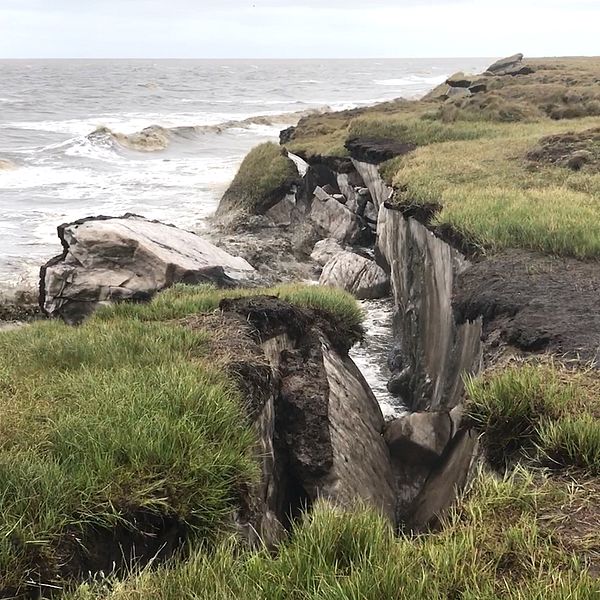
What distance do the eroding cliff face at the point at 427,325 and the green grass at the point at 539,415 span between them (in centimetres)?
228

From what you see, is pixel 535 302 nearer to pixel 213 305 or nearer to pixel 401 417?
pixel 401 417

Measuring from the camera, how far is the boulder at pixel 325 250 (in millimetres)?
20672

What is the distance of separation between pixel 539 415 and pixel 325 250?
53.8 ft

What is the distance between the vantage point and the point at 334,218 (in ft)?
75.9

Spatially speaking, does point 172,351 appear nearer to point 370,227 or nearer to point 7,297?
point 7,297

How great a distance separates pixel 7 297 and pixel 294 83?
12988 cm

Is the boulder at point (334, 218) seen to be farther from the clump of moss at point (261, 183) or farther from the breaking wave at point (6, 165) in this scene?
the breaking wave at point (6, 165)

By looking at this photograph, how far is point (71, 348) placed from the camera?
6891 millimetres

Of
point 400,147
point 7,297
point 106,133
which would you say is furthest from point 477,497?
point 106,133

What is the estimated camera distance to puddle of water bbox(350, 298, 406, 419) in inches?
465

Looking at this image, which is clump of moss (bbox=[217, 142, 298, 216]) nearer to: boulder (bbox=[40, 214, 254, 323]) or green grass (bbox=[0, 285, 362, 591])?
boulder (bbox=[40, 214, 254, 323])

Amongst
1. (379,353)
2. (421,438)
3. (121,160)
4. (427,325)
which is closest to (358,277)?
(379,353)

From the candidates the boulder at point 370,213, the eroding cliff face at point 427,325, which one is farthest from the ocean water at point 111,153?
the eroding cliff face at point 427,325

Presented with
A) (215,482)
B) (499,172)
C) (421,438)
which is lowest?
(421,438)
